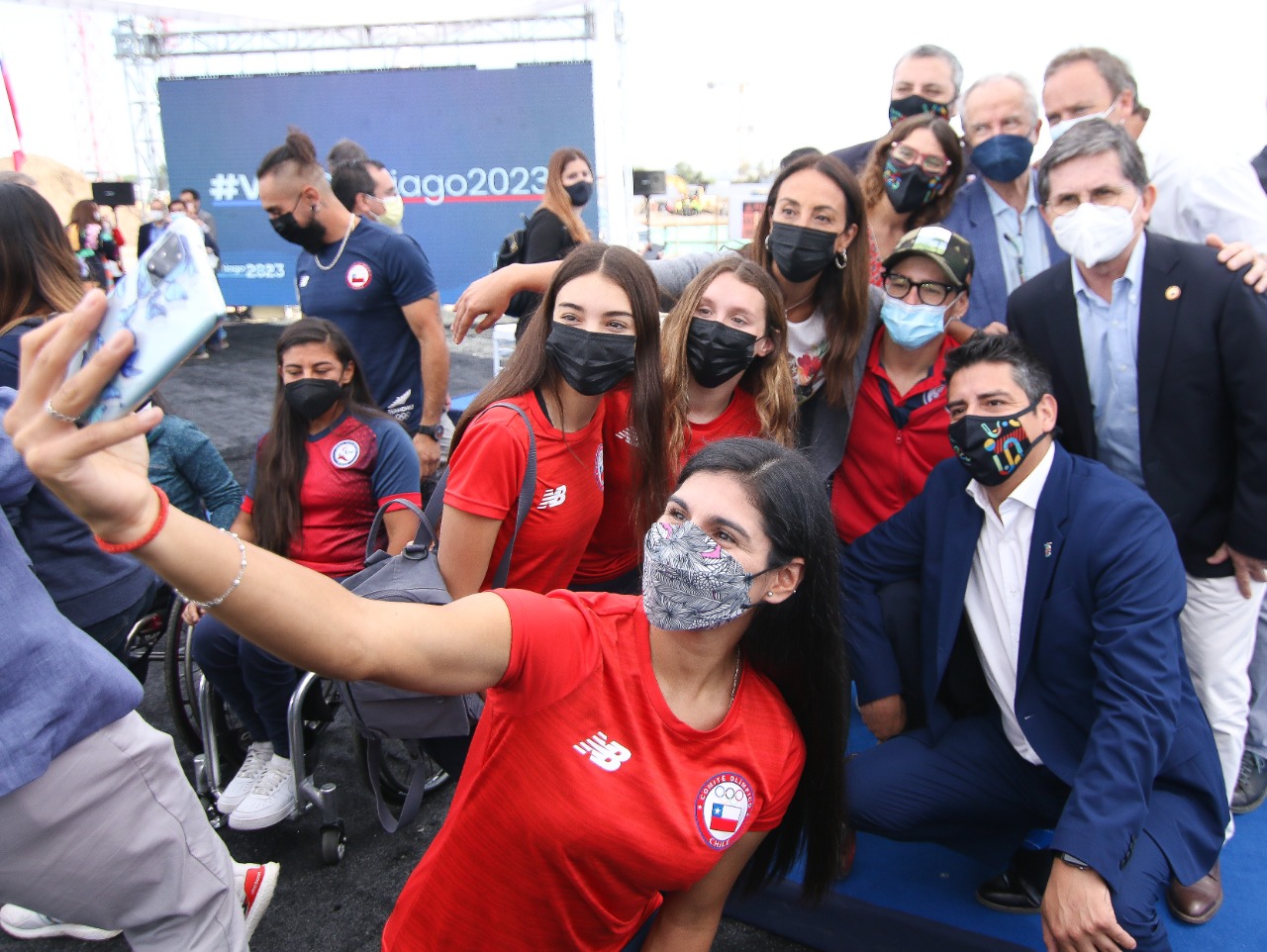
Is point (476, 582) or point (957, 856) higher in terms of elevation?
point (476, 582)

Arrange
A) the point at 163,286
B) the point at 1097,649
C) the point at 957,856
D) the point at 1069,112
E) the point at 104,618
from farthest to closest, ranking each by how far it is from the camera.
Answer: the point at 1069,112, the point at 957,856, the point at 104,618, the point at 1097,649, the point at 163,286

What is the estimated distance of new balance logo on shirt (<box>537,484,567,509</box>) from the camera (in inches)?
80.3

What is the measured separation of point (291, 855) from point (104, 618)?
36.4 inches

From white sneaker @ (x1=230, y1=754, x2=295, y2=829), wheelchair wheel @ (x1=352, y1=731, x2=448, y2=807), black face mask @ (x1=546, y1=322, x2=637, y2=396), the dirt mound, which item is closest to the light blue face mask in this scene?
black face mask @ (x1=546, y1=322, x2=637, y2=396)

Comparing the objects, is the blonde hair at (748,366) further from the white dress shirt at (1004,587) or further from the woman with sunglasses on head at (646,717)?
the woman with sunglasses on head at (646,717)

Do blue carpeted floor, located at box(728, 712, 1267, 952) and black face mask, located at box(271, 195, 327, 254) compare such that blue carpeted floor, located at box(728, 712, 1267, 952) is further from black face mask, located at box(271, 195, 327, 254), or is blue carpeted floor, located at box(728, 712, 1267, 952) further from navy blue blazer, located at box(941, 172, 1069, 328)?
black face mask, located at box(271, 195, 327, 254)

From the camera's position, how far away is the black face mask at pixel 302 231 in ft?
11.3

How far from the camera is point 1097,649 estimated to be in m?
2.01

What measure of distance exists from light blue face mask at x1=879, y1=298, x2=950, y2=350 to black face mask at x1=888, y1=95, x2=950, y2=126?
3.79 feet

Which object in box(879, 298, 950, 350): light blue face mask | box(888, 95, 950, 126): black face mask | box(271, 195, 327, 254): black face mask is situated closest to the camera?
box(879, 298, 950, 350): light blue face mask

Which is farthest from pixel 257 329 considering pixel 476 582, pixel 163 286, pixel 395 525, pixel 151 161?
pixel 163 286

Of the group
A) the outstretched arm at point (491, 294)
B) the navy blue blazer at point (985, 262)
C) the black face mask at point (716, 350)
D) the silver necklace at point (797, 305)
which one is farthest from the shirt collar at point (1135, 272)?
the outstretched arm at point (491, 294)

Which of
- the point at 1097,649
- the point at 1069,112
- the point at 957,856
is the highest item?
the point at 1069,112

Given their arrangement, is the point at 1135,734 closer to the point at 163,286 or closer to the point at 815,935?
the point at 815,935
